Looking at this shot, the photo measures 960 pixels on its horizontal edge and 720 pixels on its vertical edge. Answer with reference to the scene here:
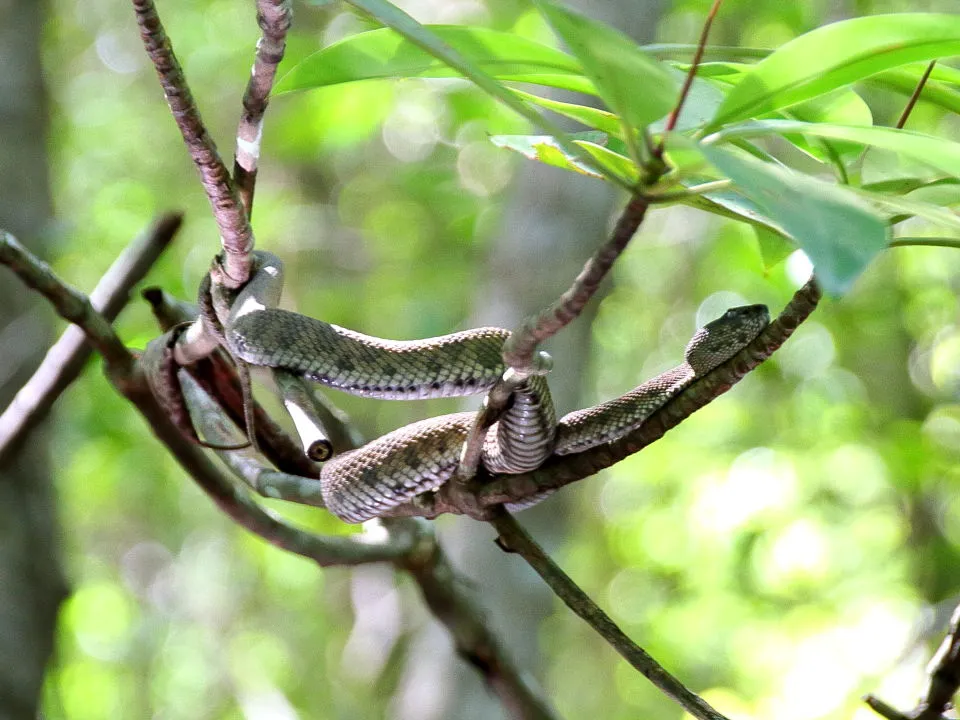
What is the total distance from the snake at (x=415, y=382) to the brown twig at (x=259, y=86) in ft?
0.70

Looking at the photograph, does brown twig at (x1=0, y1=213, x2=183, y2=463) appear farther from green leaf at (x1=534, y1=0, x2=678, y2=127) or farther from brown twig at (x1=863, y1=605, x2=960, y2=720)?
brown twig at (x1=863, y1=605, x2=960, y2=720)

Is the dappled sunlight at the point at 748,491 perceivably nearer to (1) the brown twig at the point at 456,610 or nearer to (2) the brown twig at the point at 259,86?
(1) the brown twig at the point at 456,610

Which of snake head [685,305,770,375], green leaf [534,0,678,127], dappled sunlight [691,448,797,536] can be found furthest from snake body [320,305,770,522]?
dappled sunlight [691,448,797,536]

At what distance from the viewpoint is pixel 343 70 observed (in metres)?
1.04

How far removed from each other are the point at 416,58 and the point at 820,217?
517 mm

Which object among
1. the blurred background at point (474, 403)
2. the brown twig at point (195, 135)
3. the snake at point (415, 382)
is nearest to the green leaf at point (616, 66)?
the brown twig at point (195, 135)

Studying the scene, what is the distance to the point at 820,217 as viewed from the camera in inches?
26.6

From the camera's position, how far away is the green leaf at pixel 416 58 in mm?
964

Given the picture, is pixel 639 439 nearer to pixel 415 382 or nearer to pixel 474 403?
pixel 415 382

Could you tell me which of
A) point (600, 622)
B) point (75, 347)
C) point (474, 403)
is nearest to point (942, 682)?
point (600, 622)

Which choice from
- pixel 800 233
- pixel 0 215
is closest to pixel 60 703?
pixel 0 215

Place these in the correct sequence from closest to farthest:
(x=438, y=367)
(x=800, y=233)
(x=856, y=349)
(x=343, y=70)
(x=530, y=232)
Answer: (x=800, y=233)
(x=343, y=70)
(x=438, y=367)
(x=530, y=232)
(x=856, y=349)

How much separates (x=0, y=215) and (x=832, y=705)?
3891mm

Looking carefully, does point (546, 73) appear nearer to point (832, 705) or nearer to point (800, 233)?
point (800, 233)
